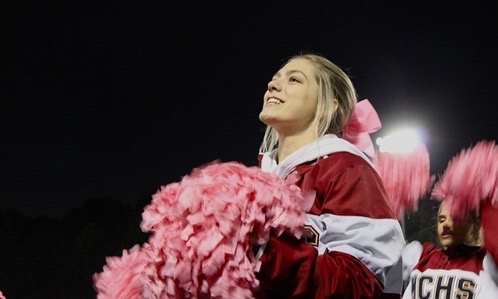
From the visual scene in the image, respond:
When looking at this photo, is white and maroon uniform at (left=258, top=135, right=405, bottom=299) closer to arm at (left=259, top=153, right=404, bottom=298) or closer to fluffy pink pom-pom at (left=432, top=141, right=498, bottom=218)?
arm at (left=259, top=153, right=404, bottom=298)

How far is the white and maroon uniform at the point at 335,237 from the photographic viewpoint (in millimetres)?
1590

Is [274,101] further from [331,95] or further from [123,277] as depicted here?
[123,277]

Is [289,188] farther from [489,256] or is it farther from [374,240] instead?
[489,256]

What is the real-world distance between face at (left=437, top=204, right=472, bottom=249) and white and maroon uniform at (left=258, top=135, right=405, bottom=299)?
4.50 ft

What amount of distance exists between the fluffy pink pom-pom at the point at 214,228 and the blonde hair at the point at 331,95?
0.54 meters

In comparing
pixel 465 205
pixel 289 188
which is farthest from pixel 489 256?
pixel 289 188

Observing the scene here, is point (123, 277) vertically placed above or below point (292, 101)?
below

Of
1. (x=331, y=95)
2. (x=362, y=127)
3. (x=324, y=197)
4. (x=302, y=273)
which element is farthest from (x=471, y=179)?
(x=302, y=273)

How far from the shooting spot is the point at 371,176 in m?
1.93

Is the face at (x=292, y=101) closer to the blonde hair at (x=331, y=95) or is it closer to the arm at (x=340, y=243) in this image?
the blonde hair at (x=331, y=95)

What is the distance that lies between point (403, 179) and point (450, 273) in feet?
1.96

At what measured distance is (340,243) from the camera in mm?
1748

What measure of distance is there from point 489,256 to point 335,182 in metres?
1.28

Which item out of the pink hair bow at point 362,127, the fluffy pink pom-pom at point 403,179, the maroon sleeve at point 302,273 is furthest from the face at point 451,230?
the maroon sleeve at point 302,273
